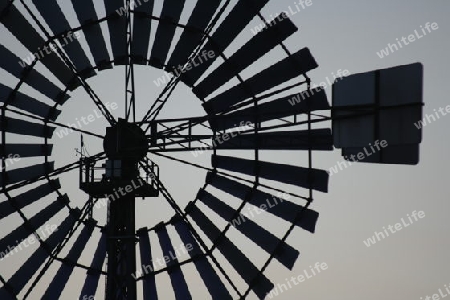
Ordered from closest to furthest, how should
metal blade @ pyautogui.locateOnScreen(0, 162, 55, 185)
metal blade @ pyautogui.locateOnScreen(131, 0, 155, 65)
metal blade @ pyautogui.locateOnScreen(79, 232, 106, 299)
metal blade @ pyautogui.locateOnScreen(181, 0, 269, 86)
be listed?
metal blade @ pyautogui.locateOnScreen(181, 0, 269, 86), metal blade @ pyautogui.locateOnScreen(131, 0, 155, 65), metal blade @ pyautogui.locateOnScreen(0, 162, 55, 185), metal blade @ pyautogui.locateOnScreen(79, 232, 106, 299)

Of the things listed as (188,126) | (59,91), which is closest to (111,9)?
(59,91)

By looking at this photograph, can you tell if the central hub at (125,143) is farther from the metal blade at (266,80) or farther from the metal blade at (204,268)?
the metal blade at (204,268)

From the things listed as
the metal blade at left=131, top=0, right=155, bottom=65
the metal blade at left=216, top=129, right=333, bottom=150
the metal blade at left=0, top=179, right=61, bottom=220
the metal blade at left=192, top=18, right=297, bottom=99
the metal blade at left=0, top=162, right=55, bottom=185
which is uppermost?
the metal blade at left=131, top=0, right=155, bottom=65

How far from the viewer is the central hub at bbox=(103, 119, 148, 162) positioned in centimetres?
1245

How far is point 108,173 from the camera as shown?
39.9 ft

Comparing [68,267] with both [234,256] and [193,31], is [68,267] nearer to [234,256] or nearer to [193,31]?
[234,256]

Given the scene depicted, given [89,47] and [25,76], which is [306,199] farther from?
[25,76]

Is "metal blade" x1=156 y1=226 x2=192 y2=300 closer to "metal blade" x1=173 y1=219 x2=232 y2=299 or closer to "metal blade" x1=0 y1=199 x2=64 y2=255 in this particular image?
"metal blade" x1=173 y1=219 x2=232 y2=299

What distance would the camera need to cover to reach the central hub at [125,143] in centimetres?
1245

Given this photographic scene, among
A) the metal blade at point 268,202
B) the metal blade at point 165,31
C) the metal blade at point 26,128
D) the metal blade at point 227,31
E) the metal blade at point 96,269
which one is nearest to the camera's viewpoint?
the metal blade at point 227,31

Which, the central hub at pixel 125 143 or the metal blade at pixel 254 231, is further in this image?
the metal blade at pixel 254 231

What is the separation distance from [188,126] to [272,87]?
83.4 inches

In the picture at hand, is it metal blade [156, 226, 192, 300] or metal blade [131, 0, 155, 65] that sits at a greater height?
metal blade [131, 0, 155, 65]

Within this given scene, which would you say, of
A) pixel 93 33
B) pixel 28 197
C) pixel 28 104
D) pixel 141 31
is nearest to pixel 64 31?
pixel 93 33
